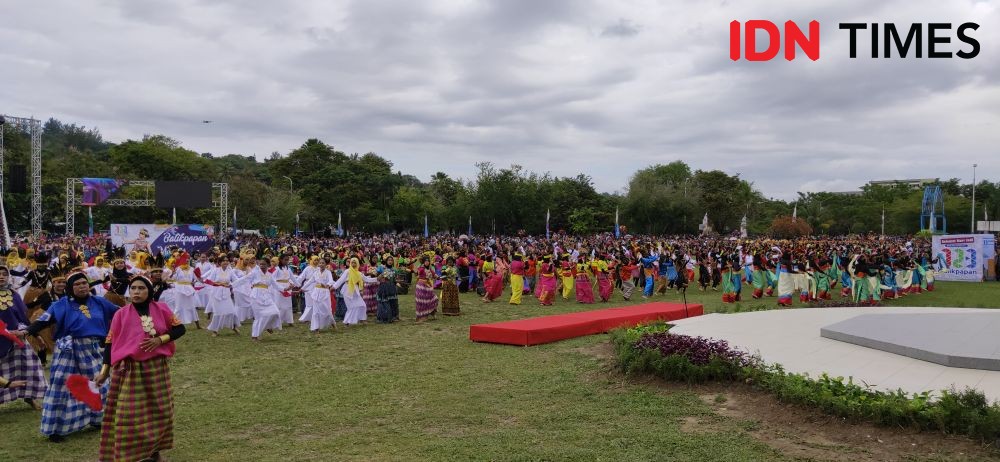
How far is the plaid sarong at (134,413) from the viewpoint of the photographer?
212 inches

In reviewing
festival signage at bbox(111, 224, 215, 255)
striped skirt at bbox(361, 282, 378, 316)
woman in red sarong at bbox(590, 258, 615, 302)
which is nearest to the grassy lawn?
striped skirt at bbox(361, 282, 378, 316)

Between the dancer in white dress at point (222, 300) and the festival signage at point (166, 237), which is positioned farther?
the festival signage at point (166, 237)

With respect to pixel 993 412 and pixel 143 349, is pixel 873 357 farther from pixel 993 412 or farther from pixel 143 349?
pixel 143 349

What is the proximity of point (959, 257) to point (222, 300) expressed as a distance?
26.8 m

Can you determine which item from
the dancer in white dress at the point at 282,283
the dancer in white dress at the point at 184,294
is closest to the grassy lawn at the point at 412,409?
the dancer in white dress at the point at 282,283

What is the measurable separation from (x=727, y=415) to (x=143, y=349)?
219 inches

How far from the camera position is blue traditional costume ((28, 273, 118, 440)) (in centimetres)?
641

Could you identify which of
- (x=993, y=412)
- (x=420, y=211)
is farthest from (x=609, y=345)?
(x=420, y=211)

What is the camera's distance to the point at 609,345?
11.2 m

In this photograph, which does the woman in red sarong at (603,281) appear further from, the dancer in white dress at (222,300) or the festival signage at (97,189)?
the festival signage at (97,189)

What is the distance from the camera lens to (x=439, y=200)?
6375 centimetres

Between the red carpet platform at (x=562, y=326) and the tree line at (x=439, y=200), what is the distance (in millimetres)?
38568

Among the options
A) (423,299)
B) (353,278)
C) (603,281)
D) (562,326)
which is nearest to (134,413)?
(562,326)

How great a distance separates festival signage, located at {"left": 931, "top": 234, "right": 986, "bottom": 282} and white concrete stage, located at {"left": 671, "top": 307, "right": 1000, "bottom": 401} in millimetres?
14773
